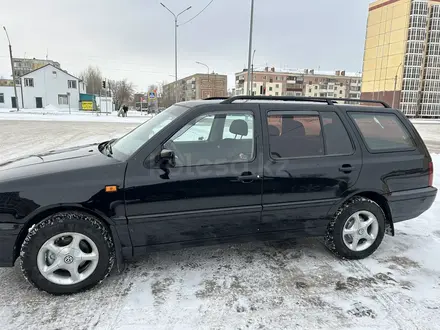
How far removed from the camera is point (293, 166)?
128 inches

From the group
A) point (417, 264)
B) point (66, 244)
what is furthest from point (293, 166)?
point (66, 244)

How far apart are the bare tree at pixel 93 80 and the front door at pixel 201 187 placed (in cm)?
7859

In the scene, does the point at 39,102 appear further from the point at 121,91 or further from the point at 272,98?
the point at 272,98

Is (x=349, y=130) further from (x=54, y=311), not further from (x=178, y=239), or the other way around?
(x=54, y=311)

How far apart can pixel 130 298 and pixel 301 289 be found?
60.8 inches

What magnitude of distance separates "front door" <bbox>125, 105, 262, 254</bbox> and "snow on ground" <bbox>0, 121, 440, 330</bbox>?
0.44m

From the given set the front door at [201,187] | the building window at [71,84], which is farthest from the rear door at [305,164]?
the building window at [71,84]

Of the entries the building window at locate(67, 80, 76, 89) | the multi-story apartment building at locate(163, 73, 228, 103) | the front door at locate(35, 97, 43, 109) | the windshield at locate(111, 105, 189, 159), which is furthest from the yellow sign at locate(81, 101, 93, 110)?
the windshield at locate(111, 105, 189, 159)

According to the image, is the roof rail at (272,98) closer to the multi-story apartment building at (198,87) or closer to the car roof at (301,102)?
the car roof at (301,102)

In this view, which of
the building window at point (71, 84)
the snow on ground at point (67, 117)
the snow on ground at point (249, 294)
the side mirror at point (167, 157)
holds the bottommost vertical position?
the snow on ground at point (249, 294)

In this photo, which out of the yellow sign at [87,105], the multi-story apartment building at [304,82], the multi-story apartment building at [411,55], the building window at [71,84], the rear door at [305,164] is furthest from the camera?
the multi-story apartment building at [304,82]

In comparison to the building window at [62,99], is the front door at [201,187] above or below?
below

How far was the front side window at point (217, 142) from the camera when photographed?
120 inches

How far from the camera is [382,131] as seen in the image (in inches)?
148
